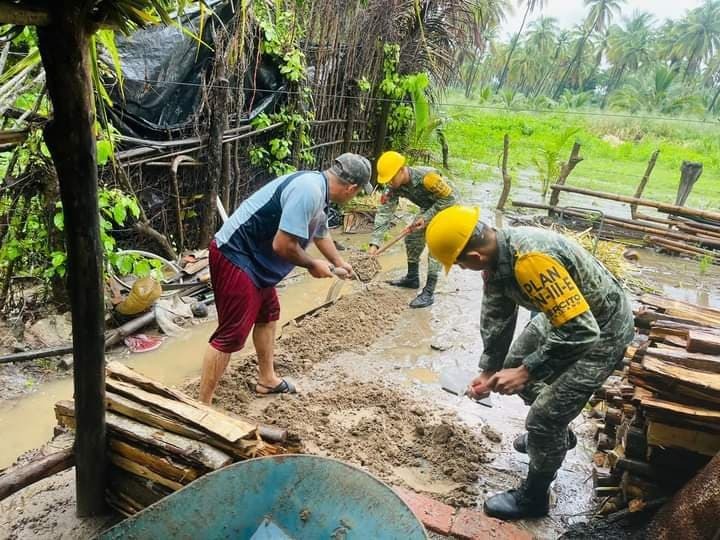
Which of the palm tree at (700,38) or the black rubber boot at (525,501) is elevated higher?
the palm tree at (700,38)

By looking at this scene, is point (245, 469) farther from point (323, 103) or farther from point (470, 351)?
point (323, 103)

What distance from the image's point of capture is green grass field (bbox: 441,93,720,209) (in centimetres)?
1452

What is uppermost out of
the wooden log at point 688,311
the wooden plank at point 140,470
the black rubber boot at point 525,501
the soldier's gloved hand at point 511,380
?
the wooden log at point 688,311

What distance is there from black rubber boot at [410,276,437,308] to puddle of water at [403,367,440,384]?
1.36 meters

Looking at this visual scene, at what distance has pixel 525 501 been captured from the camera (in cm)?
265

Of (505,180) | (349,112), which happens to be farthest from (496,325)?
(505,180)

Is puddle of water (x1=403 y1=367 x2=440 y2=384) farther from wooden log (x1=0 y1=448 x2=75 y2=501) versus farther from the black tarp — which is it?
the black tarp

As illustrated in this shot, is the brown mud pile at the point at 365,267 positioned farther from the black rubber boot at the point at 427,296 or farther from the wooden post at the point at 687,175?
the wooden post at the point at 687,175

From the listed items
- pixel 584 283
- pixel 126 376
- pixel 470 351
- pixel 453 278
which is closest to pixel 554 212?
pixel 453 278

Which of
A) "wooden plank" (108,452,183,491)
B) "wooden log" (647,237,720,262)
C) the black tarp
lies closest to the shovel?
"wooden plank" (108,452,183,491)

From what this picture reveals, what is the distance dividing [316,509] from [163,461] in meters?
0.69

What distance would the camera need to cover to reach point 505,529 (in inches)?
97.6

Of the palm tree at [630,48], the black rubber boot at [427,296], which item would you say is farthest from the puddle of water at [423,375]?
the palm tree at [630,48]

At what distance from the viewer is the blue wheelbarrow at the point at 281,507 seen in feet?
5.36
